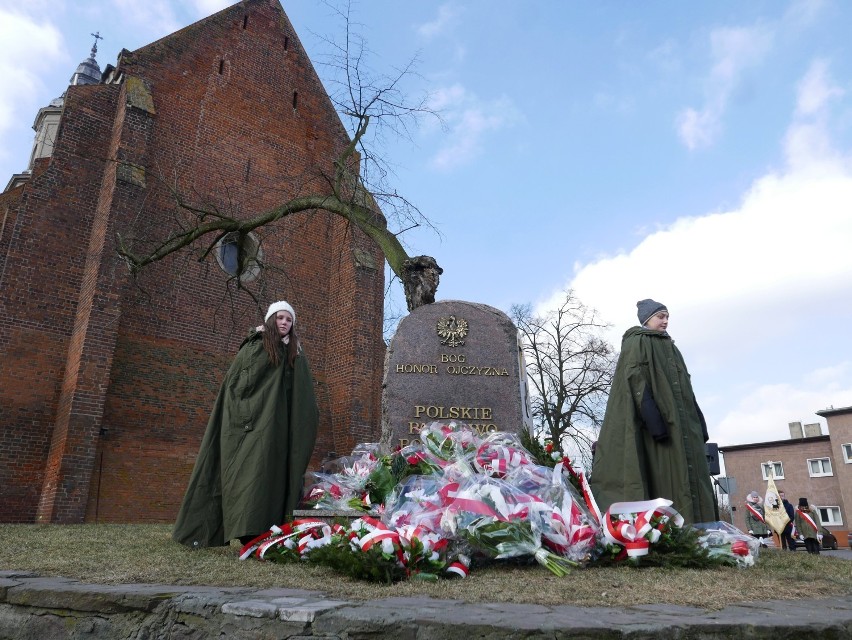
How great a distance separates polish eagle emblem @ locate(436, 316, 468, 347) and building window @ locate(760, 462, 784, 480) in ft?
119

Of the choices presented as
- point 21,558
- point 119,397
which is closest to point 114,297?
point 119,397

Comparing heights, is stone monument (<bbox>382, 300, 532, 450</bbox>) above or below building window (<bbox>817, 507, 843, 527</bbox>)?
above

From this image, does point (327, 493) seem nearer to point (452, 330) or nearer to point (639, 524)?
point (452, 330)

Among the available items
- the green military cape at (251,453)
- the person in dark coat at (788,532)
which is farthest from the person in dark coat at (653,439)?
the person in dark coat at (788,532)

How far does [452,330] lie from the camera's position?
6648mm

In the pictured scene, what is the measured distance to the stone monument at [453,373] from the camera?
6316 millimetres

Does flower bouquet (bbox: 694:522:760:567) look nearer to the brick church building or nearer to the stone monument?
the stone monument

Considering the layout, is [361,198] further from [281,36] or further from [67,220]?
[281,36]

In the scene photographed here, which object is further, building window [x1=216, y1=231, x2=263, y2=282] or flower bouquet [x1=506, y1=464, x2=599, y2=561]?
building window [x1=216, y1=231, x2=263, y2=282]

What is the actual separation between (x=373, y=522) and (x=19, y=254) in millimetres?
10076

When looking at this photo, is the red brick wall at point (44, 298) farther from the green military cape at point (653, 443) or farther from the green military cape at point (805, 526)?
the green military cape at point (805, 526)

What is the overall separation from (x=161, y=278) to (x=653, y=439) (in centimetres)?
1035

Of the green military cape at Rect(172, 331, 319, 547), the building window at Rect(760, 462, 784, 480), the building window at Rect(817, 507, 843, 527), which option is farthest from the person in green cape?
the building window at Rect(760, 462, 784, 480)

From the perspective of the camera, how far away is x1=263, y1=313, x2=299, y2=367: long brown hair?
5.51 m
